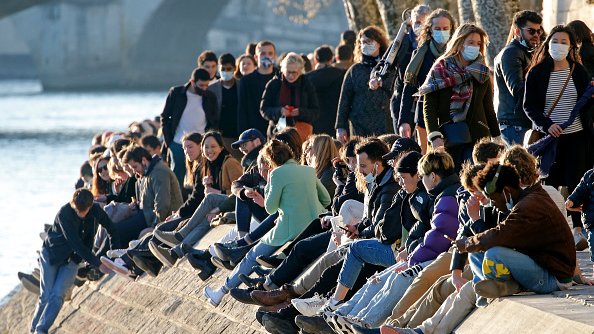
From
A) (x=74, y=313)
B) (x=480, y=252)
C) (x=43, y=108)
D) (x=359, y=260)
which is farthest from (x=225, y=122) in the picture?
(x=43, y=108)

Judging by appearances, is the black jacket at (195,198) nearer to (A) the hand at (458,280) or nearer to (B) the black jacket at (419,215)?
(B) the black jacket at (419,215)

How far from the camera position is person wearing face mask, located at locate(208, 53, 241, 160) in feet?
57.9

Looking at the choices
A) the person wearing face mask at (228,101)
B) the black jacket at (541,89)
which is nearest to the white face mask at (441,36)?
the black jacket at (541,89)

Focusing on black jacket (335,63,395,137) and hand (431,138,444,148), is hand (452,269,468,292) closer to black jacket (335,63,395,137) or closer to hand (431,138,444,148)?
hand (431,138,444,148)

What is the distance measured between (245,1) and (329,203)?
77306mm

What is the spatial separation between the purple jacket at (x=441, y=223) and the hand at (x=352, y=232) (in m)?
1.25

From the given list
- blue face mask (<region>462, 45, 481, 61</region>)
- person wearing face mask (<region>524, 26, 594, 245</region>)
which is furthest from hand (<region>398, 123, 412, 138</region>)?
person wearing face mask (<region>524, 26, 594, 245</region>)

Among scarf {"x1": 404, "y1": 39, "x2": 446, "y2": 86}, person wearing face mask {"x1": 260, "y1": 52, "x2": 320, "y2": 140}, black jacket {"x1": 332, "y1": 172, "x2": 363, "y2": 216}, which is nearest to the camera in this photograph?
black jacket {"x1": 332, "y1": 172, "x2": 363, "y2": 216}

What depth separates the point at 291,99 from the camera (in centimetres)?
1597

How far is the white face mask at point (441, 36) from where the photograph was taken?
41.9ft

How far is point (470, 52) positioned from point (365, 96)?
300 centimetres

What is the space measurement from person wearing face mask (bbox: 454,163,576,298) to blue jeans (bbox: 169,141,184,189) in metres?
9.13

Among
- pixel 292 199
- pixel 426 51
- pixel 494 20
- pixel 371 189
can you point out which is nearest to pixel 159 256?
pixel 292 199

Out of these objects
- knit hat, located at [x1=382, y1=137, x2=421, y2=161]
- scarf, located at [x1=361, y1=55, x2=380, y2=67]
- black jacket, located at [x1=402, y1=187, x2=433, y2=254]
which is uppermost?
scarf, located at [x1=361, y1=55, x2=380, y2=67]
